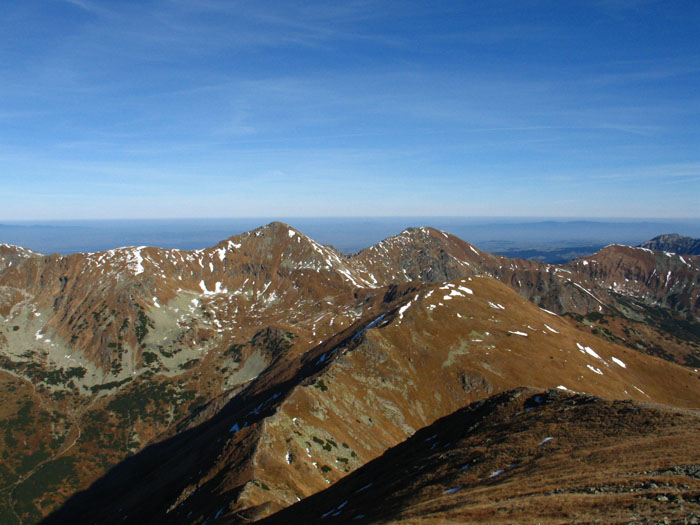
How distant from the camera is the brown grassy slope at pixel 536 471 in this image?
87.7 ft

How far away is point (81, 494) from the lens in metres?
144

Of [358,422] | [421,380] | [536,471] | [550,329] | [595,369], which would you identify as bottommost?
[358,422]

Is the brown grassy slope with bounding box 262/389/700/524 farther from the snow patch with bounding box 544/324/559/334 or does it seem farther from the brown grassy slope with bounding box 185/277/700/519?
the snow patch with bounding box 544/324/559/334

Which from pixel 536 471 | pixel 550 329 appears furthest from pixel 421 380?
pixel 536 471

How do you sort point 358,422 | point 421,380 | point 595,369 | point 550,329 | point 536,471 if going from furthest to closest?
point 550,329
point 595,369
point 421,380
point 358,422
point 536,471

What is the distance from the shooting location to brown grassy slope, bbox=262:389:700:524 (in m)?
26.7

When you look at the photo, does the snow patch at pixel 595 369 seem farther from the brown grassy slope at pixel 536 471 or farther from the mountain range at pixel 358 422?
the brown grassy slope at pixel 536 471

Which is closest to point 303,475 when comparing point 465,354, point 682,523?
point 682,523

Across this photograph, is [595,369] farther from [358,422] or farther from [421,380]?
[358,422]

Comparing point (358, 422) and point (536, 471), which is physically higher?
point (536, 471)

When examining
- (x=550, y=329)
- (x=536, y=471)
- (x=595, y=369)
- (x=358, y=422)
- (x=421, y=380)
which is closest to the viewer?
(x=536, y=471)

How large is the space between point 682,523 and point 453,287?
506 feet

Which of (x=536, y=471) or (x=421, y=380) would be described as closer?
(x=536, y=471)

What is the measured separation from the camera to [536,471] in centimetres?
3531
